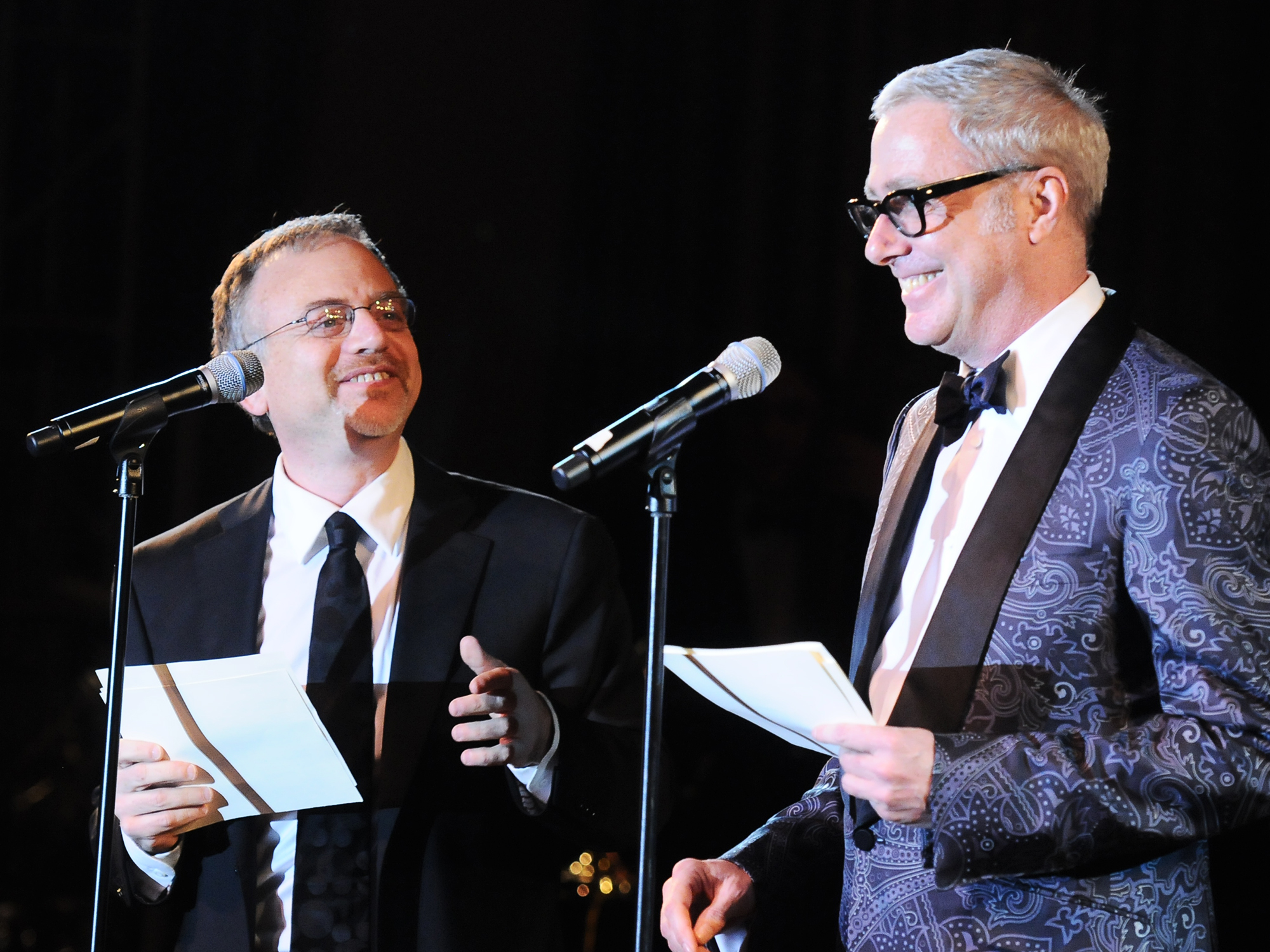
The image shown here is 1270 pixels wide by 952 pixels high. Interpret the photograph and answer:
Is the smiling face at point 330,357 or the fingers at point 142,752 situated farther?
the smiling face at point 330,357

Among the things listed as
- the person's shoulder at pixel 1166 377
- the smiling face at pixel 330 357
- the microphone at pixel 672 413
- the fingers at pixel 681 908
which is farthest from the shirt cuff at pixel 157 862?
the person's shoulder at pixel 1166 377

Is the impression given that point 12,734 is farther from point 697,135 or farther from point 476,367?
point 697,135

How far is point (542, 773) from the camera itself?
73.0 inches

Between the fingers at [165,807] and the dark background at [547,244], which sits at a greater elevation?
the dark background at [547,244]

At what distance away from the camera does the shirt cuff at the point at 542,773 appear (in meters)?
1.85

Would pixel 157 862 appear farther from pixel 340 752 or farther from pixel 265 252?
pixel 265 252

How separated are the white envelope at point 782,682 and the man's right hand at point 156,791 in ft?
2.52

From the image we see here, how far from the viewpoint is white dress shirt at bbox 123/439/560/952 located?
186cm

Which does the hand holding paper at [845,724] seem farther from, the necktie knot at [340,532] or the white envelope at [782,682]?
the necktie knot at [340,532]

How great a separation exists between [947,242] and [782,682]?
2.24 feet

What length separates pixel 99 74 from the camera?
12.2ft

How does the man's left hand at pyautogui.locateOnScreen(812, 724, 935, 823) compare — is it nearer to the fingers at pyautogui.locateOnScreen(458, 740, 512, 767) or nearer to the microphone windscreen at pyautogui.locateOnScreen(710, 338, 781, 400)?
the microphone windscreen at pyautogui.locateOnScreen(710, 338, 781, 400)

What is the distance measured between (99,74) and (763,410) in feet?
7.59

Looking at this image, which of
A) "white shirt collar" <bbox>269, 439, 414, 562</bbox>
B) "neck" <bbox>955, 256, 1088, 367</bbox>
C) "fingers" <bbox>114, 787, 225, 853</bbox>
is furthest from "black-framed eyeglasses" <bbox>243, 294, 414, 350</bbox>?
"neck" <bbox>955, 256, 1088, 367</bbox>
